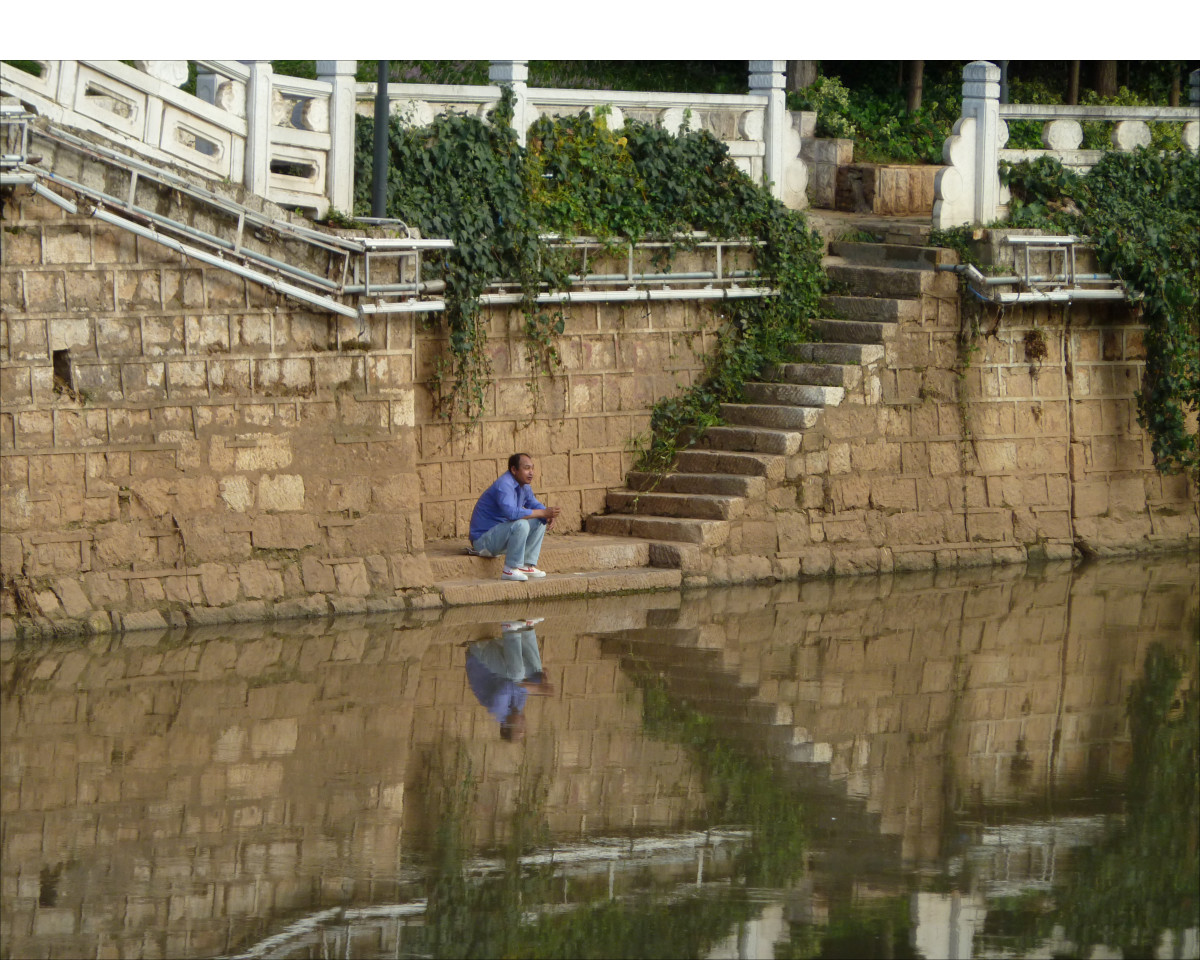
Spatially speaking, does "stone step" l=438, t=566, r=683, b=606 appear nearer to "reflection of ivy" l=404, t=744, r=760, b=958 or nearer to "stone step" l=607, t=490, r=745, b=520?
"stone step" l=607, t=490, r=745, b=520

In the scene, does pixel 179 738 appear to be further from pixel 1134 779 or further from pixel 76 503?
pixel 1134 779

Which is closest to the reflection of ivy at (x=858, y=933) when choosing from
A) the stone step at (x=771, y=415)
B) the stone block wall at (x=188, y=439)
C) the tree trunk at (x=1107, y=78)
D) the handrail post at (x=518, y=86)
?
the stone block wall at (x=188, y=439)

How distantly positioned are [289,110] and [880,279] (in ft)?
17.5

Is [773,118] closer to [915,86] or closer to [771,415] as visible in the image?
[771,415]

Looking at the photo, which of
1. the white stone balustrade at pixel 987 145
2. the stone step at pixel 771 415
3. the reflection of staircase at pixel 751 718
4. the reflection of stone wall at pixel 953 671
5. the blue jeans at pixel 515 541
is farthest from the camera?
the white stone balustrade at pixel 987 145

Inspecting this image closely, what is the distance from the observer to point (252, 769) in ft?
34.3

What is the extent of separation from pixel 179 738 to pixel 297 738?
627 mm

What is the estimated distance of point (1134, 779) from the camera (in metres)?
10.5

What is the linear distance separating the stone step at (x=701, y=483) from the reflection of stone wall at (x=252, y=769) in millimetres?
2476

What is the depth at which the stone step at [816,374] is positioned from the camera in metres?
16.6

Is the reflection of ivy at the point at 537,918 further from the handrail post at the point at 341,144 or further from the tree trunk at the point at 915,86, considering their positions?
the tree trunk at the point at 915,86

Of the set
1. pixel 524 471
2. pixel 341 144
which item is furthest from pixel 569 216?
pixel 524 471

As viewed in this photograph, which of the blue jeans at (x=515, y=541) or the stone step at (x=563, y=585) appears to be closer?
the stone step at (x=563, y=585)

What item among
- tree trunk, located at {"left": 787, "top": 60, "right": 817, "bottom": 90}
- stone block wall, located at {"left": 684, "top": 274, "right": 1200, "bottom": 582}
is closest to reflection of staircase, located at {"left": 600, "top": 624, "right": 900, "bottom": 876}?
stone block wall, located at {"left": 684, "top": 274, "right": 1200, "bottom": 582}
